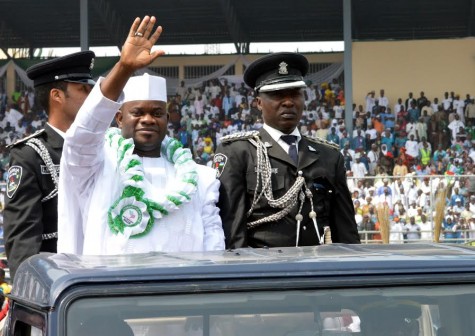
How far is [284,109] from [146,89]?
0.90 m

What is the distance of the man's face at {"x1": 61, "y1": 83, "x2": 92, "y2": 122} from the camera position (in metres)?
4.70

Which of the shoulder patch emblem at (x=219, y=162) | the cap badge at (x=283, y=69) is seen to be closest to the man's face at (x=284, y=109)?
the cap badge at (x=283, y=69)

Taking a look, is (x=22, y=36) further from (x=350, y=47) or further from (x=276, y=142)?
(x=276, y=142)

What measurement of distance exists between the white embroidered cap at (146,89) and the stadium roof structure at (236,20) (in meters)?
26.6

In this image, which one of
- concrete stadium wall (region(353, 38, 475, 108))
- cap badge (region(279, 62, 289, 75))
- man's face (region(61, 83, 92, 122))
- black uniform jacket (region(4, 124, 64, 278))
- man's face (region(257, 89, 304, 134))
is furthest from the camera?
concrete stadium wall (region(353, 38, 475, 108))

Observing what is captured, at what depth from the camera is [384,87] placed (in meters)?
31.6

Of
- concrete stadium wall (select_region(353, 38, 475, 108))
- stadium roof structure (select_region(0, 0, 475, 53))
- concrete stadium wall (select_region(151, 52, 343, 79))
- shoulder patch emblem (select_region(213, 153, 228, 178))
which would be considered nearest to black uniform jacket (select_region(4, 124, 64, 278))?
shoulder patch emblem (select_region(213, 153, 228, 178))

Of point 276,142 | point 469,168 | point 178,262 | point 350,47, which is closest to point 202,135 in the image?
point 350,47

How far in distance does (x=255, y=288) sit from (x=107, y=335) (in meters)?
0.31

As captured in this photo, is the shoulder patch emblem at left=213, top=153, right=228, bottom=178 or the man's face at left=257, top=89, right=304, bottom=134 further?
the man's face at left=257, top=89, right=304, bottom=134

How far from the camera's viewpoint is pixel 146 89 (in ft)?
13.9

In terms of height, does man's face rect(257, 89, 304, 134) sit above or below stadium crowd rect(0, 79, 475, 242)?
below

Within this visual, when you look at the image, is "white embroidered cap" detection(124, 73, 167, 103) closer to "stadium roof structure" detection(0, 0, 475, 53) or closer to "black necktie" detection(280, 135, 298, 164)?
"black necktie" detection(280, 135, 298, 164)

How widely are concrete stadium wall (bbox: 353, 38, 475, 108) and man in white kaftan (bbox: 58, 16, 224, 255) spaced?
27080 millimetres
